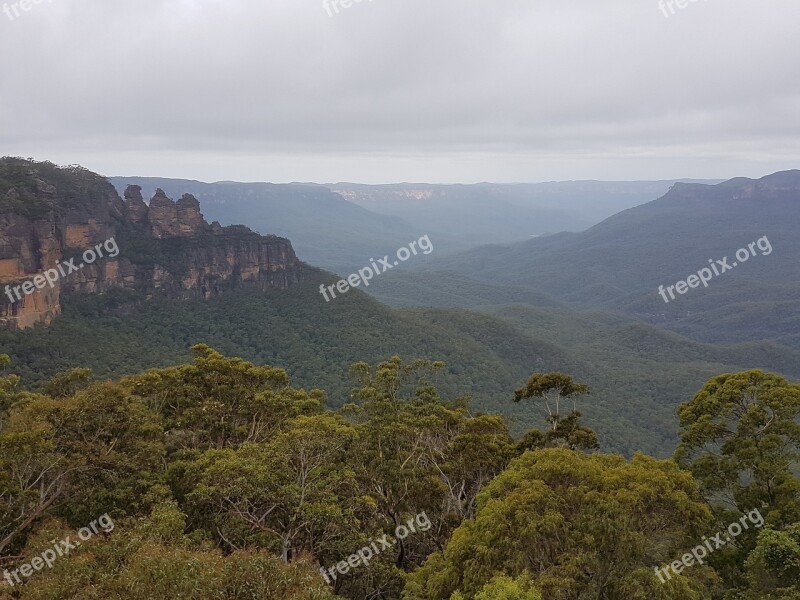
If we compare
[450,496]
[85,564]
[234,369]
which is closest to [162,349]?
[234,369]

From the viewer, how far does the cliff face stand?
5700 cm

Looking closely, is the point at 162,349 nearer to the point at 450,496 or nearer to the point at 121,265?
the point at 121,265

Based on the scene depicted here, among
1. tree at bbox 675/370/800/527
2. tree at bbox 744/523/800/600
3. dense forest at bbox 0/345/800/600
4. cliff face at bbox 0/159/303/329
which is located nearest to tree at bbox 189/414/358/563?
dense forest at bbox 0/345/800/600

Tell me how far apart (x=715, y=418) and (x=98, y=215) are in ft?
251

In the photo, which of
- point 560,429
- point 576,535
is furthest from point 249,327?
point 576,535

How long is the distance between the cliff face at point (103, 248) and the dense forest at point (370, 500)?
1612 inches

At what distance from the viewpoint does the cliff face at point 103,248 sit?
57000 mm

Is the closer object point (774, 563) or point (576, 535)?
point (576, 535)

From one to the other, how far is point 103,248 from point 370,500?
225ft

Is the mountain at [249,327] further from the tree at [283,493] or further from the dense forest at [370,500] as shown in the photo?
the tree at [283,493]

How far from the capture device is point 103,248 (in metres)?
72.8

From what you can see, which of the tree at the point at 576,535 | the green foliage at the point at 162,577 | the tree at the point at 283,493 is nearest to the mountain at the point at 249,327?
the tree at the point at 283,493

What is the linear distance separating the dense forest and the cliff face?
40942 millimetres

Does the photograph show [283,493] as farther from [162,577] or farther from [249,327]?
[249,327]
